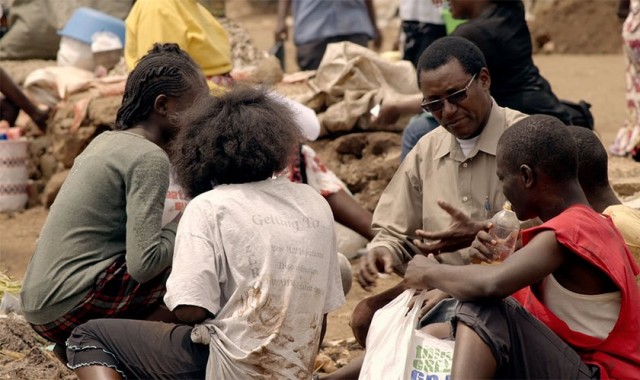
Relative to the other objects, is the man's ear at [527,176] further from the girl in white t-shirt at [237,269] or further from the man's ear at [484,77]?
the man's ear at [484,77]

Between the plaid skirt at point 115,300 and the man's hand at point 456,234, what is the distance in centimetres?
98

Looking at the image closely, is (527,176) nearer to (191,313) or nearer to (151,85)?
(191,313)

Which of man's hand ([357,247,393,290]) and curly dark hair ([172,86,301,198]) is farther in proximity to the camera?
man's hand ([357,247,393,290])

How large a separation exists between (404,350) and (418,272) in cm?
25

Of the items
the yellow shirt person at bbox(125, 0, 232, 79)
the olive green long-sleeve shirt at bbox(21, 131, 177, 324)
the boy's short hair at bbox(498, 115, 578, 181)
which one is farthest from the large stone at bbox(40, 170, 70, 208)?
the boy's short hair at bbox(498, 115, 578, 181)

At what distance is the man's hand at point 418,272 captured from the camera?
11.5 feet

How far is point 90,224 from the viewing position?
3939 millimetres

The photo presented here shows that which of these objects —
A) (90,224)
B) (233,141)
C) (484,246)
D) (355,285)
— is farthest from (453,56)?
(355,285)

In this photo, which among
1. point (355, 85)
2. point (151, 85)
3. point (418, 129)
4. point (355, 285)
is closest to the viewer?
point (151, 85)

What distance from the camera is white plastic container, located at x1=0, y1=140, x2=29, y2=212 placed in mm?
8078

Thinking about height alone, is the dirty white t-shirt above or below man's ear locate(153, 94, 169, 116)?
below

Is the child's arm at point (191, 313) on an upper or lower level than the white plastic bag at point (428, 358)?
upper

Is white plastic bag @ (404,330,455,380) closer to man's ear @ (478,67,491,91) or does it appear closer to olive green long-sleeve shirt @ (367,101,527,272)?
olive green long-sleeve shirt @ (367,101,527,272)

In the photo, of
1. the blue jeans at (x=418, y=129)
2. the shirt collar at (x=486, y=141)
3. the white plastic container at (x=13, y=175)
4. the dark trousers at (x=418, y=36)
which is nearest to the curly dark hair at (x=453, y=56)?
the shirt collar at (x=486, y=141)
